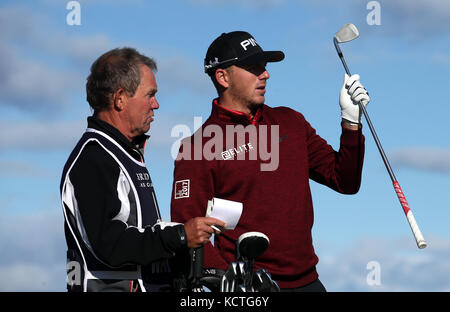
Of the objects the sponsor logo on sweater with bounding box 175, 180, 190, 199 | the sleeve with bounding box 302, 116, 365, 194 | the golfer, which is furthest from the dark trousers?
the sponsor logo on sweater with bounding box 175, 180, 190, 199

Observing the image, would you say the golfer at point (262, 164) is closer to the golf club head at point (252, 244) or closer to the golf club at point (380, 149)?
the golf club at point (380, 149)

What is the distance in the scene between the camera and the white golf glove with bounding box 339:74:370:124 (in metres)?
7.18

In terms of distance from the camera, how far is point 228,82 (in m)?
7.26

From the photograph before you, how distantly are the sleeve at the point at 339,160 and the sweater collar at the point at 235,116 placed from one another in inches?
21.6

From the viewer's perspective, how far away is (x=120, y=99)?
545cm

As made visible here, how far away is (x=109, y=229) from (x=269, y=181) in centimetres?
212

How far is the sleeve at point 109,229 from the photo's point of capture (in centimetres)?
496

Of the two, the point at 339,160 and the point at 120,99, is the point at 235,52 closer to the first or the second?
the point at 339,160

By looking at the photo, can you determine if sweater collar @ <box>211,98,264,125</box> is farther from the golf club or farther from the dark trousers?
the dark trousers

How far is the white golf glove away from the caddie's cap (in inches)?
28.5

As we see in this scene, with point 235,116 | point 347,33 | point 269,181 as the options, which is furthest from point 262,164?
point 347,33
